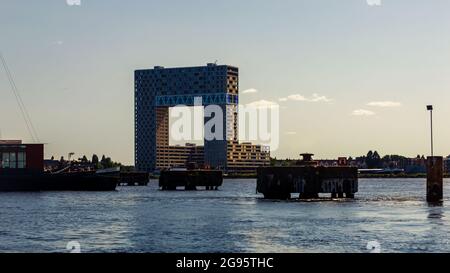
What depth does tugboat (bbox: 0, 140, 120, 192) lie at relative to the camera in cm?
19262

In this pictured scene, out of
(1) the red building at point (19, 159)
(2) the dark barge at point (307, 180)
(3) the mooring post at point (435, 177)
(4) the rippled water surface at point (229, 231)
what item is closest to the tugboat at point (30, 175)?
(1) the red building at point (19, 159)

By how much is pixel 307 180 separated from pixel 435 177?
21789 mm

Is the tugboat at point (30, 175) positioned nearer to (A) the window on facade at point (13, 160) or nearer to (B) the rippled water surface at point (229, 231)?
(A) the window on facade at point (13, 160)

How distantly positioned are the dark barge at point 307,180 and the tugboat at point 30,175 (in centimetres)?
8147

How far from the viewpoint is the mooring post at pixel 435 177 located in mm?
107812

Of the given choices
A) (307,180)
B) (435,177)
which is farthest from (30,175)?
(435,177)

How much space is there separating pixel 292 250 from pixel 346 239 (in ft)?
28.5

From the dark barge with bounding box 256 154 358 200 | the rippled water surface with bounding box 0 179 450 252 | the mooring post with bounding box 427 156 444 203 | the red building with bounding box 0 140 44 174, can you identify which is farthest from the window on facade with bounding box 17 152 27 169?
the mooring post with bounding box 427 156 444 203

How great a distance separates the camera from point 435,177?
111562 millimetres

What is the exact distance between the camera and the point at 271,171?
127 metres
